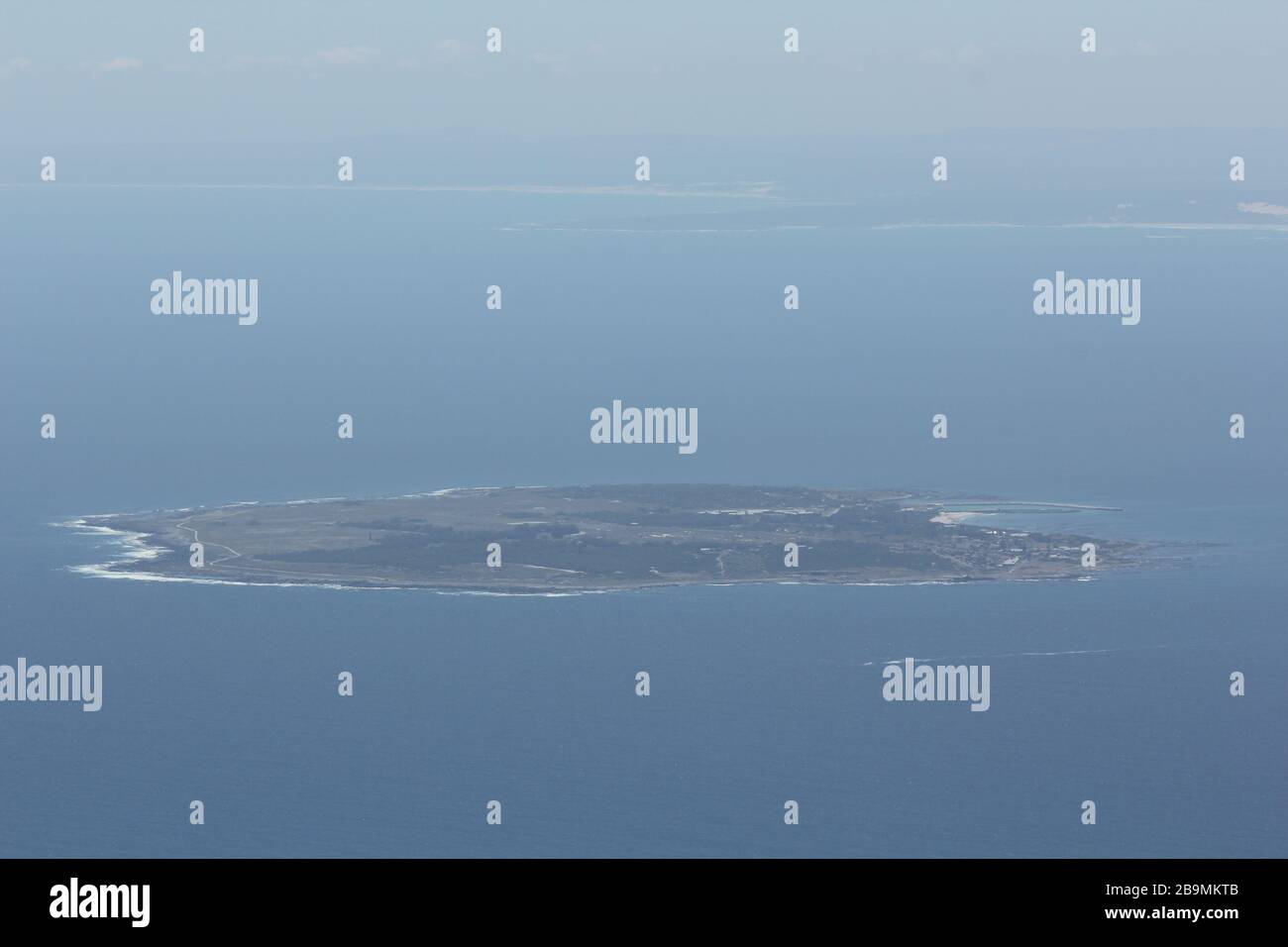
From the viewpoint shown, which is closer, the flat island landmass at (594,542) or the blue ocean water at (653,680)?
the blue ocean water at (653,680)

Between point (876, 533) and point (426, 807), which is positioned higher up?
point (876, 533)

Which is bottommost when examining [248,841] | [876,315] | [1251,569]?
[248,841]

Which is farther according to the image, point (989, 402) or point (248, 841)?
point (989, 402)

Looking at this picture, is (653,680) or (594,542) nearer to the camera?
(653,680)

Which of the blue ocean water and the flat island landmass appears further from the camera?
the flat island landmass

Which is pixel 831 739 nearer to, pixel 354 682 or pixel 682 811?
pixel 682 811

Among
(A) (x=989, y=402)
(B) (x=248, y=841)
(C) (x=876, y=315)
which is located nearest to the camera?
(B) (x=248, y=841)

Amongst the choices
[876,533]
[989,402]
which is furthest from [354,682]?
[989,402]

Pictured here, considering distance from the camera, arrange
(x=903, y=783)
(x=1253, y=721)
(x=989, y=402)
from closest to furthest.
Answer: (x=903, y=783) < (x=1253, y=721) < (x=989, y=402)
